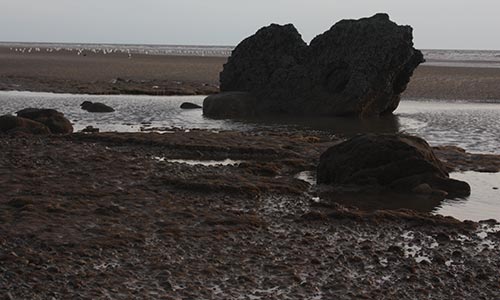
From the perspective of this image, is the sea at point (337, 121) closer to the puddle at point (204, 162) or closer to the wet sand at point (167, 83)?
the wet sand at point (167, 83)

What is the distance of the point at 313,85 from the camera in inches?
1469

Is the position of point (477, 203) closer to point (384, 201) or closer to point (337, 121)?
point (384, 201)

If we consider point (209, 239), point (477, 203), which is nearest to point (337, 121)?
point (477, 203)

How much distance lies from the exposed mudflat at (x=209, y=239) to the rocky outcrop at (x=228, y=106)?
15.5 meters

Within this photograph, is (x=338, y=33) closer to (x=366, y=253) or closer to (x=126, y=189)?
(x=126, y=189)

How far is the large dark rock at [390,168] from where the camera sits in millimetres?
17703

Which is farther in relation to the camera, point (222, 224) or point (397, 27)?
point (397, 27)

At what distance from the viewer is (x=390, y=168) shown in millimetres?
18000

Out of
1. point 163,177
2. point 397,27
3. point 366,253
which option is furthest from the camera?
point 397,27

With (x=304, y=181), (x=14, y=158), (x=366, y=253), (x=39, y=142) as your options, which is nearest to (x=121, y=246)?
(x=366, y=253)

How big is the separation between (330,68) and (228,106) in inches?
232

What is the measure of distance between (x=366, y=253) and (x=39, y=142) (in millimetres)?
13694

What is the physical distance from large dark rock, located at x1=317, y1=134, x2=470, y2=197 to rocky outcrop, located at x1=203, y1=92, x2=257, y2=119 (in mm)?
17068

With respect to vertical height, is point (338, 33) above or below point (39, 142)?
above
